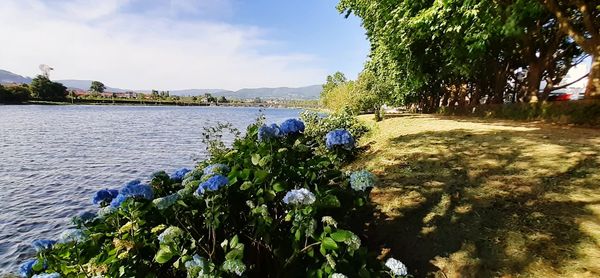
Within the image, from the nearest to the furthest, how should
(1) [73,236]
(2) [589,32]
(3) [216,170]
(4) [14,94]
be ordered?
(1) [73,236], (3) [216,170], (2) [589,32], (4) [14,94]

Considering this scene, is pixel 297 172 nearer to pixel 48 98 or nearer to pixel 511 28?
pixel 511 28

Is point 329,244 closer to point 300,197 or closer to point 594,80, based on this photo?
point 300,197

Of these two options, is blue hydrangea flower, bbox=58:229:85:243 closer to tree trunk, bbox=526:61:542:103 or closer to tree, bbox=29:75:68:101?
tree trunk, bbox=526:61:542:103

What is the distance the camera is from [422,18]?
460 inches

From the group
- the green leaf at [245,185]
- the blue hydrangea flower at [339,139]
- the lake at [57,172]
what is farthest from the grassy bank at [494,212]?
the lake at [57,172]

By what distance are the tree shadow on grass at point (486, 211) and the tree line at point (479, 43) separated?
6302mm

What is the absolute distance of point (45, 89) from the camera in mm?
106312

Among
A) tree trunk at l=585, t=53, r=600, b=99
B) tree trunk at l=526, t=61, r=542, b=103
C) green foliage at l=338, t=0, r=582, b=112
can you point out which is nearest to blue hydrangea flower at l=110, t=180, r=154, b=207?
green foliage at l=338, t=0, r=582, b=112

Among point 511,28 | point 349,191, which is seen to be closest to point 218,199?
point 349,191

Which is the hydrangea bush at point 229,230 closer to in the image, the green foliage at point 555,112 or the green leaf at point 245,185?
the green leaf at point 245,185

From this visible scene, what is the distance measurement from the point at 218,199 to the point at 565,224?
4416 mm

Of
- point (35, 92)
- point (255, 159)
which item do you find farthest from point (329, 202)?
point (35, 92)

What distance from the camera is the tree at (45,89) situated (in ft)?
342

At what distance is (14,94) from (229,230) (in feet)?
395
